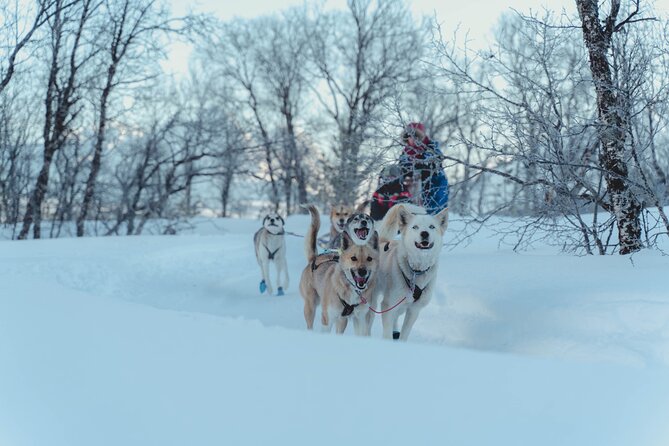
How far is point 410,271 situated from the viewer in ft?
15.3

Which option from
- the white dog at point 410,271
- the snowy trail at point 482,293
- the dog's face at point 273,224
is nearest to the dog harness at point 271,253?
the dog's face at point 273,224

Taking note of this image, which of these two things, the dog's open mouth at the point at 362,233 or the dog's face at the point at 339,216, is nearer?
the dog's open mouth at the point at 362,233

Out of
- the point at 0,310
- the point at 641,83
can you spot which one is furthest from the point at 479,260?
the point at 0,310

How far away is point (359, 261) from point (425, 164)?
85.2 inches

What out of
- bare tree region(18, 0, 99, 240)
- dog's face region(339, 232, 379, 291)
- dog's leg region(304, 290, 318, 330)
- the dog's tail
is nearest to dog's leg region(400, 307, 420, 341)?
dog's face region(339, 232, 379, 291)

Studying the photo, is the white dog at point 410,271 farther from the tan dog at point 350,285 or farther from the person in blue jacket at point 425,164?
the person in blue jacket at point 425,164

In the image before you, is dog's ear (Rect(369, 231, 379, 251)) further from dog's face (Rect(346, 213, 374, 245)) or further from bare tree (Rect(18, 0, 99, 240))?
bare tree (Rect(18, 0, 99, 240))

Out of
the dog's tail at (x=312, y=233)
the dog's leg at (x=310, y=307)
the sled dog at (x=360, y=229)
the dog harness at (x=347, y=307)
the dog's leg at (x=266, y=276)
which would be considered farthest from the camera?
the dog's leg at (x=266, y=276)

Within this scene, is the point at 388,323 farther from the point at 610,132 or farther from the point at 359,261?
the point at 610,132

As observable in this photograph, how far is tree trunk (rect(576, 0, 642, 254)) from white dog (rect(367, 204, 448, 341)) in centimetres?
203

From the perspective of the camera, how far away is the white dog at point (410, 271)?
15.1ft

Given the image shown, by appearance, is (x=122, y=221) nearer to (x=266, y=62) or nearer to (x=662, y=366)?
(x=266, y=62)

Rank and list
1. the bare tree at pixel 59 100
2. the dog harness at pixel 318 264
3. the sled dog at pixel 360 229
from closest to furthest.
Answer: the sled dog at pixel 360 229
the dog harness at pixel 318 264
the bare tree at pixel 59 100

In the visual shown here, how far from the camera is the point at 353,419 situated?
1.90 meters
